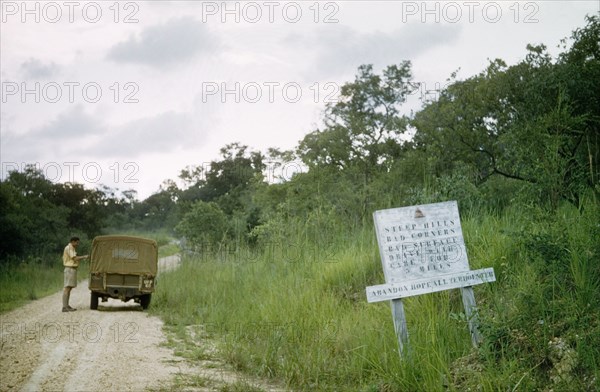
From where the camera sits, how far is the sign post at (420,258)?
5.38 meters

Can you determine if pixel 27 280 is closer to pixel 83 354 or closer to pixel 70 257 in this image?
pixel 70 257

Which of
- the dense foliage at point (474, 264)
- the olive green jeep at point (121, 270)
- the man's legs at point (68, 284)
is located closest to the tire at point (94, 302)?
the olive green jeep at point (121, 270)

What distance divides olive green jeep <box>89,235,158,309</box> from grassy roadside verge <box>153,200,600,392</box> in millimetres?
4812

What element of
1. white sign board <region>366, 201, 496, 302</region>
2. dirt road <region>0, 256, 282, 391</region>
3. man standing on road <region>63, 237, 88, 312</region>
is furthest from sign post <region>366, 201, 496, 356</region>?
man standing on road <region>63, 237, 88, 312</region>

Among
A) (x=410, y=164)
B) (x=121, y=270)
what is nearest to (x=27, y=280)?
(x=121, y=270)

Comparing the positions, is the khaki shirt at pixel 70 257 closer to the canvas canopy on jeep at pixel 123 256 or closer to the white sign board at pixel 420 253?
the canvas canopy on jeep at pixel 123 256

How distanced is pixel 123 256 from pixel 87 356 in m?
7.73

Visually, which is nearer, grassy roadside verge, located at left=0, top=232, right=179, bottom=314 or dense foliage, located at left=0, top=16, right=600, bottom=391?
dense foliage, located at left=0, top=16, right=600, bottom=391

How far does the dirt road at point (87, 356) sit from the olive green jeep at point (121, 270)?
2.23 m

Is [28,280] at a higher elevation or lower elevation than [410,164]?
lower

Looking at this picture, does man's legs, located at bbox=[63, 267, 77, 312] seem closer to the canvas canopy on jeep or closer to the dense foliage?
the canvas canopy on jeep

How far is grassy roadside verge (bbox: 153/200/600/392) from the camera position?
463 centimetres

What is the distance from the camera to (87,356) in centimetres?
690

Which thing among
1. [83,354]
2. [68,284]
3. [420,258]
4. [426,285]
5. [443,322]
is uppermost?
[420,258]
